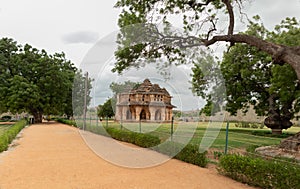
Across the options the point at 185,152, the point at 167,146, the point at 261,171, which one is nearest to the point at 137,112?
the point at 167,146

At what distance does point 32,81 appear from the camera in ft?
96.9

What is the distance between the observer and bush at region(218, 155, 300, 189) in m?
4.47

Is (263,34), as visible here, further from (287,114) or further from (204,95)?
(204,95)

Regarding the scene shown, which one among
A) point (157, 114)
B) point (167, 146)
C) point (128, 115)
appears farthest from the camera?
point (128, 115)

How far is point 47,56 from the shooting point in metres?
30.9

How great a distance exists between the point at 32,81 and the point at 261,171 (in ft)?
95.1

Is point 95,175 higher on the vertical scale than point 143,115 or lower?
lower

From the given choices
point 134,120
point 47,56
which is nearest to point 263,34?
point 134,120

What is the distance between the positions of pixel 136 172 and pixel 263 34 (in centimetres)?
1679

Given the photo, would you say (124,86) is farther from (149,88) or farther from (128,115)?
(128,115)

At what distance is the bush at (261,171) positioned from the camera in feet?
14.7

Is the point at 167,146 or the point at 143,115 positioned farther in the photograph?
the point at 143,115

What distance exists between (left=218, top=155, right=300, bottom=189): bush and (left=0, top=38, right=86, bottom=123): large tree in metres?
25.4

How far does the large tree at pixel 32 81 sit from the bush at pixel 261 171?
25449 mm
